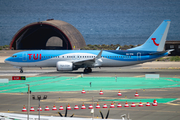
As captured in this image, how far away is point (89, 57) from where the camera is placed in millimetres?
53562

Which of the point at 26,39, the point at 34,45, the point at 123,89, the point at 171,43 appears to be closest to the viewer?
the point at 123,89

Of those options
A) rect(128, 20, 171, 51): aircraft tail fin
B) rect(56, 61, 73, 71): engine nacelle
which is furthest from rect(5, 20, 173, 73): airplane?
rect(56, 61, 73, 71): engine nacelle

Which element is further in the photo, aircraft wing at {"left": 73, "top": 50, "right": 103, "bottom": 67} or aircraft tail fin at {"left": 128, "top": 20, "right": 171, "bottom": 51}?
aircraft tail fin at {"left": 128, "top": 20, "right": 171, "bottom": 51}

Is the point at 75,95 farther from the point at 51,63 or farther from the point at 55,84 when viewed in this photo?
the point at 51,63

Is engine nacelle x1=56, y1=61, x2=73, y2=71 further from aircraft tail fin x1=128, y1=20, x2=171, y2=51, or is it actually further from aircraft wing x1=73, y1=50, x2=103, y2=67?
aircraft tail fin x1=128, y1=20, x2=171, y2=51

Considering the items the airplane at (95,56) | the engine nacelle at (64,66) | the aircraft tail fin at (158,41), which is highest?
the aircraft tail fin at (158,41)

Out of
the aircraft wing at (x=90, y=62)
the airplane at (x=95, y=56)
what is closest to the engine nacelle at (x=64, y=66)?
the aircraft wing at (x=90, y=62)

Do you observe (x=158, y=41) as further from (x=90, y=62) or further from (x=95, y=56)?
(x=90, y=62)

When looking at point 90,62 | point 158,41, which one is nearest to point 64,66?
point 90,62

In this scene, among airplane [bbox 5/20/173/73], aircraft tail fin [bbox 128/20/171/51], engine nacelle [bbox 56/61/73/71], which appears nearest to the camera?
engine nacelle [bbox 56/61/73/71]

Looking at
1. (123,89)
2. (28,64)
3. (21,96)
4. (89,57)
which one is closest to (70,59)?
(89,57)

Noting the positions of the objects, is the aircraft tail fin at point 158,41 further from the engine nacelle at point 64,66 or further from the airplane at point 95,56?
the engine nacelle at point 64,66

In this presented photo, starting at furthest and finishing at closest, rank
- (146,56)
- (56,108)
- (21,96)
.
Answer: (146,56)
(21,96)
(56,108)

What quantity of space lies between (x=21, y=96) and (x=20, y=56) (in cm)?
2512
